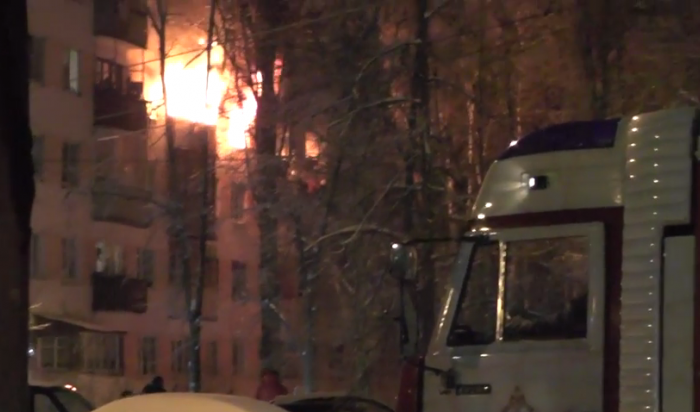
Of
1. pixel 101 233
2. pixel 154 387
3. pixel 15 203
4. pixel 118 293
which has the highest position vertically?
pixel 15 203

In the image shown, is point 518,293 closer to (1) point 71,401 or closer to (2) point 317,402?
(2) point 317,402

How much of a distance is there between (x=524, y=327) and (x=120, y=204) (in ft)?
69.0

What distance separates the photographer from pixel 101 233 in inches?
1086

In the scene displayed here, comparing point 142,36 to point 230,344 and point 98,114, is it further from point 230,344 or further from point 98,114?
point 230,344

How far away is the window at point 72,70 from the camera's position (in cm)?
2798

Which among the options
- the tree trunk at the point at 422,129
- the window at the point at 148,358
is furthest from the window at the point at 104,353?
the tree trunk at the point at 422,129

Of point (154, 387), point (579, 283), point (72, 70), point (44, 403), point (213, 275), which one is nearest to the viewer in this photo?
point (579, 283)

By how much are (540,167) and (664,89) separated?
999 centimetres

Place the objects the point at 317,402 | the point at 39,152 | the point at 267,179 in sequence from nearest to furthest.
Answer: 1. the point at 317,402
2. the point at 267,179
3. the point at 39,152

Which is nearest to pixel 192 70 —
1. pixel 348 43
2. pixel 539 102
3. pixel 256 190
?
pixel 256 190

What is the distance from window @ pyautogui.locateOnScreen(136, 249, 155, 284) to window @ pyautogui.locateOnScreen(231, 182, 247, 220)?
7.73 m

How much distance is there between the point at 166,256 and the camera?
28.1m

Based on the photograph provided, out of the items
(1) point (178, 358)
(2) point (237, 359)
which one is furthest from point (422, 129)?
(2) point (237, 359)

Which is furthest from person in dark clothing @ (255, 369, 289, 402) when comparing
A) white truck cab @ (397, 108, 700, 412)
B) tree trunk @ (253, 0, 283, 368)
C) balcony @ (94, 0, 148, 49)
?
balcony @ (94, 0, 148, 49)
